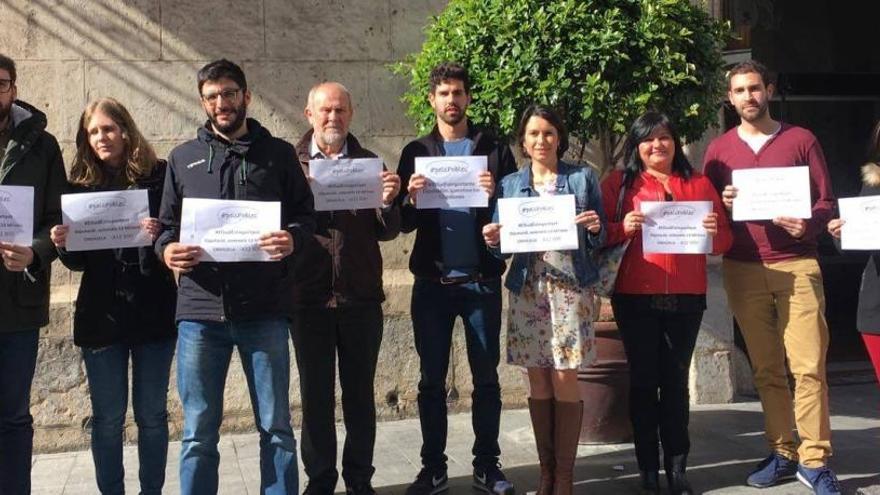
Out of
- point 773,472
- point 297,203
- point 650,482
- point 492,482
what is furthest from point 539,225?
point 773,472

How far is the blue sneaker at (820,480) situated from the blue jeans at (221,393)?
8.96ft

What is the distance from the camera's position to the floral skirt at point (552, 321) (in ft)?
15.3

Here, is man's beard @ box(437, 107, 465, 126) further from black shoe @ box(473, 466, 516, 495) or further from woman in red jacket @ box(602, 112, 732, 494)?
black shoe @ box(473, 466, 516, 495)

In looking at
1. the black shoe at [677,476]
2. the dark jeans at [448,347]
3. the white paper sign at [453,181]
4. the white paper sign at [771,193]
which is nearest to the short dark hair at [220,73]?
the white paper sign at [453,181]

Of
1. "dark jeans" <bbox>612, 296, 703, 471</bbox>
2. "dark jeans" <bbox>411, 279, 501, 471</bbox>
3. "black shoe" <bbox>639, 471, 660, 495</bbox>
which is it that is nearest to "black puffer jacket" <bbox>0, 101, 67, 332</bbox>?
"dark jeans" <bbox>411, 279, 501, 471</bbox>

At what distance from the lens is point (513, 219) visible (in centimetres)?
458

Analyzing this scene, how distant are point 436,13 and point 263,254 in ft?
11.2

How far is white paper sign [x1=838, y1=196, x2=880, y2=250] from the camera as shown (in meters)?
4.75

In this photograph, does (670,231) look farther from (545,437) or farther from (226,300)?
(226,300)

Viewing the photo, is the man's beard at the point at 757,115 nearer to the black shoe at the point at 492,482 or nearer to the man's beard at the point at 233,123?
the black shoe at the point at 492,482

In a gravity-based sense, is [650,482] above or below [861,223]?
below

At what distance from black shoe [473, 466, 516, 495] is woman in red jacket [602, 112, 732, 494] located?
74cm

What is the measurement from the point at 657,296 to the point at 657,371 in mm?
408

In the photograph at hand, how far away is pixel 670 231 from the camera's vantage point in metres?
4.75
